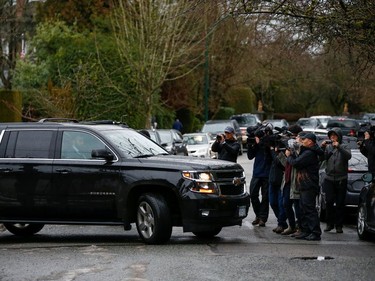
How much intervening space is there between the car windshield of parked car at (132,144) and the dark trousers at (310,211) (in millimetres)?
2341

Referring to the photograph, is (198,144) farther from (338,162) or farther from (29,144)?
(29,144)

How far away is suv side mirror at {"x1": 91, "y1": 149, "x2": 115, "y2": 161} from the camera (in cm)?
1357

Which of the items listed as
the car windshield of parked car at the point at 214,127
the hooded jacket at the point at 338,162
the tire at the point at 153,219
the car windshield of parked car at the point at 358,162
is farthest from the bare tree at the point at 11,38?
the tire at the point at 153,219

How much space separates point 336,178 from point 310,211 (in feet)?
5.03

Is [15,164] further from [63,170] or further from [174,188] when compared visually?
[174,188]

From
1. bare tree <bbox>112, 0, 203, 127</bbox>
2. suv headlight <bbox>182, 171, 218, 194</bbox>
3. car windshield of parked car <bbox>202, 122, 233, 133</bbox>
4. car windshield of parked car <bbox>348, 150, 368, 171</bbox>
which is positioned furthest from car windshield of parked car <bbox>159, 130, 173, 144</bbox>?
suv headlight <bbox>182, 171, 218, 194</bbox>

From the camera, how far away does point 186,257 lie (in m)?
12.1

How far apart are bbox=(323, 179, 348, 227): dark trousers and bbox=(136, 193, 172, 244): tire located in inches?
136

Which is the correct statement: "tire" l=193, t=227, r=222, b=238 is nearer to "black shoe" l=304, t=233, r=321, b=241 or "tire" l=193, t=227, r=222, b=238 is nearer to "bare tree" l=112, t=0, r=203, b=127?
"black shoe" l=304, t=233, r=321, b=241

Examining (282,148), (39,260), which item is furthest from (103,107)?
(39,260)

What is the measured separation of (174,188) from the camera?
43.7 ft

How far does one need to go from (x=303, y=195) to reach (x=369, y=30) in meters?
2.68

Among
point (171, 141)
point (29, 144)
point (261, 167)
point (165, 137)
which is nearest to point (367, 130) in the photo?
point (261, 167)

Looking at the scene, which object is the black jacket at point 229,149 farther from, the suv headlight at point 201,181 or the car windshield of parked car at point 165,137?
the car windshield of parked car at point 165,137
